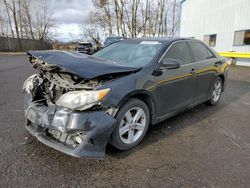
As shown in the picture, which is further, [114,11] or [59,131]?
[114,11]

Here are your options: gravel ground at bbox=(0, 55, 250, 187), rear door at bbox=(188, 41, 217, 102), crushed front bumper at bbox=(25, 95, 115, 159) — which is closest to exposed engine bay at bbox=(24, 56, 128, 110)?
crushed front bumper at bbox=(25, 95, 115, 159)

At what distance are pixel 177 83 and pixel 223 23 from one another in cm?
1553

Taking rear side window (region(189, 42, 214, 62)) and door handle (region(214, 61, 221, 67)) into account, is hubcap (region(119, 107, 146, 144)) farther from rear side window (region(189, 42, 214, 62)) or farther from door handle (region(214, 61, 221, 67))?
door handle (region(214, 61, 221, 67))

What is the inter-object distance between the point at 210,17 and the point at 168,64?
682 inches

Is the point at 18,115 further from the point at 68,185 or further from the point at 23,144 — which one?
the point at 68,185

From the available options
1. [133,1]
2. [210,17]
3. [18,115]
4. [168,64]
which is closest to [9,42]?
[133,1]

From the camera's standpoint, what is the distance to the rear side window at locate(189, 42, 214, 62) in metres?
4.37

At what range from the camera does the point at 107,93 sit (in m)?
2.59

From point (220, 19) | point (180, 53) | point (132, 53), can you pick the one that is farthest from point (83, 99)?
point (220, 19)

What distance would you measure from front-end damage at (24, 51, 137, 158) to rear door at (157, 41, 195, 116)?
0.95 m

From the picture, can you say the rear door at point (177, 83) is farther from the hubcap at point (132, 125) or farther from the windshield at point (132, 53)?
the hubcap at point (132, 125)

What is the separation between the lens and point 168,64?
10.9 ft

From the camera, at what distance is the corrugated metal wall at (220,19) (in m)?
14.6

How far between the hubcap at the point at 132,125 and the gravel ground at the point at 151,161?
0.62ft
